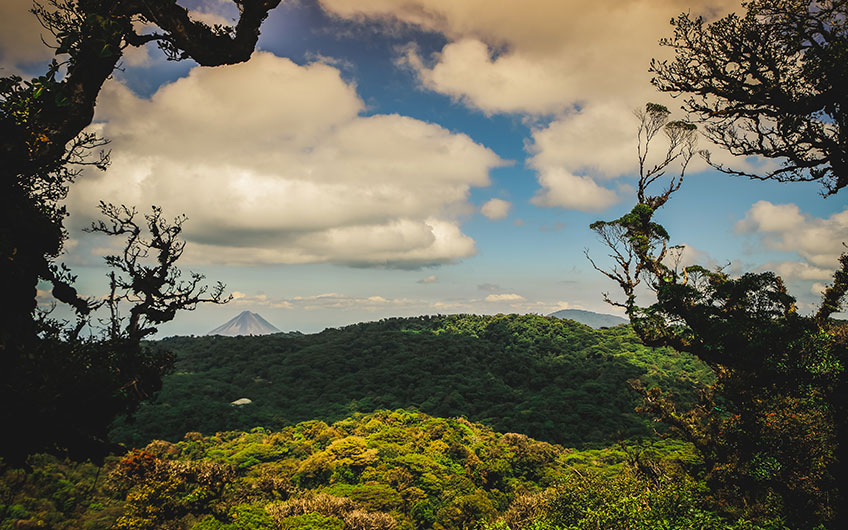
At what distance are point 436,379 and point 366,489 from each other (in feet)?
244

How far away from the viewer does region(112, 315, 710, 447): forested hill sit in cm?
7200

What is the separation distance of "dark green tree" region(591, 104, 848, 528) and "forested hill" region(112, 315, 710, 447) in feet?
161

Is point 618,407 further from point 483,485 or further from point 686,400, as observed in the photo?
point 483,485

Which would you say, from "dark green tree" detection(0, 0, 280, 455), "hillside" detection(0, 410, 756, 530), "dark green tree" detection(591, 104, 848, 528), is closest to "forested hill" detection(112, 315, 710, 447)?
"hillside" detection(0, 410, 756, 530)

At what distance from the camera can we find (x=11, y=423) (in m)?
5.09

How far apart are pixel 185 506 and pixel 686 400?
254ft

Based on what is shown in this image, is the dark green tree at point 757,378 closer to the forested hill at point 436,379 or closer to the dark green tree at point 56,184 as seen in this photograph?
the dark green tree at point 56,184

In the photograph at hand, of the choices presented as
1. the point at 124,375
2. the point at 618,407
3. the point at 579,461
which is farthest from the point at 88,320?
the point at 618,407

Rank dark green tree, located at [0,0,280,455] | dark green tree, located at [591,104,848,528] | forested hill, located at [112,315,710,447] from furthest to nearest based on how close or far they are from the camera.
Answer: forested hill, located at [112,315,710,447]
dark green tree, located at [591,104,848,528]
dark green tree, located at [0,0,280,455]

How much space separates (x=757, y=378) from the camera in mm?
15578

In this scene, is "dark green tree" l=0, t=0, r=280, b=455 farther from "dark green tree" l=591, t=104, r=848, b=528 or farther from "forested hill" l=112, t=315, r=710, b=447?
"forested hill" l=112, t=315, r=710, b=447

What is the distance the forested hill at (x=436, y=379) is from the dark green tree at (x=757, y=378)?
4899cm

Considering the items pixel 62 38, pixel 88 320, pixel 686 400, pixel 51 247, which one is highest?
pixel 62 38

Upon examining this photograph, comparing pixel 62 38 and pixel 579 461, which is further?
pixel 579 461
